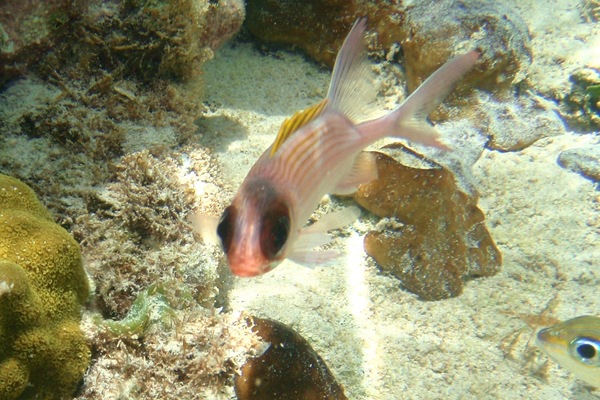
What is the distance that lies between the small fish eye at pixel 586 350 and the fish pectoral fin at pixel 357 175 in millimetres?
1909

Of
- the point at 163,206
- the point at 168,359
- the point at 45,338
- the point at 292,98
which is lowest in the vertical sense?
the point at 168,359

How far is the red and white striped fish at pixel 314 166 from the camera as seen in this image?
→ 58.2 inches

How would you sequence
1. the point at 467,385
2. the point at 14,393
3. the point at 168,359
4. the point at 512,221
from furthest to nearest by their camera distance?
1. the point at 512,221
2. the point at 467,385
3. the point at 168,359
4. the point at 14,393

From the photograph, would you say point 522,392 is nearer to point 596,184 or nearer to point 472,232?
point 472,232

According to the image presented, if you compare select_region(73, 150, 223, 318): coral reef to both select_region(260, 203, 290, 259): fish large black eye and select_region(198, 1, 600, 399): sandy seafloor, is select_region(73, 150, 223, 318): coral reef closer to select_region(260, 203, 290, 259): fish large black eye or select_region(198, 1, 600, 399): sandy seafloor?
select_region(198, 1, 600, 399): sandy seafloor

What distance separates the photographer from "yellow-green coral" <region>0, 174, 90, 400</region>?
1987mm

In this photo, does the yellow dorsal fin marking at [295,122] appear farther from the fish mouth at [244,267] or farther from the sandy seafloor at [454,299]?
the sandy seafloor at [454,299]

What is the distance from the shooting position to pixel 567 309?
3646 mm

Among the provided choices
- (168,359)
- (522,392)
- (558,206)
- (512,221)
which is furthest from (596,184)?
(168,359)

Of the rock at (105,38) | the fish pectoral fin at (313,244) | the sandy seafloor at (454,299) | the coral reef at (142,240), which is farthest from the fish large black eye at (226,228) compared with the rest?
the rock at (105,38)

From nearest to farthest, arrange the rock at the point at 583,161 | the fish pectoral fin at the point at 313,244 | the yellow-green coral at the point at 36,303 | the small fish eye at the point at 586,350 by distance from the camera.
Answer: the fish pectoral fin at the point at 313,244 → the yellow-green coral at the point at 36,303 → the small fish eye at the point at 586,350 → the rock at the point at 583,161

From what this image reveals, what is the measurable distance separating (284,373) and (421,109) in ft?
5.79

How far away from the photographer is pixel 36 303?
2080mm

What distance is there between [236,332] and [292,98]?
10.2ft
